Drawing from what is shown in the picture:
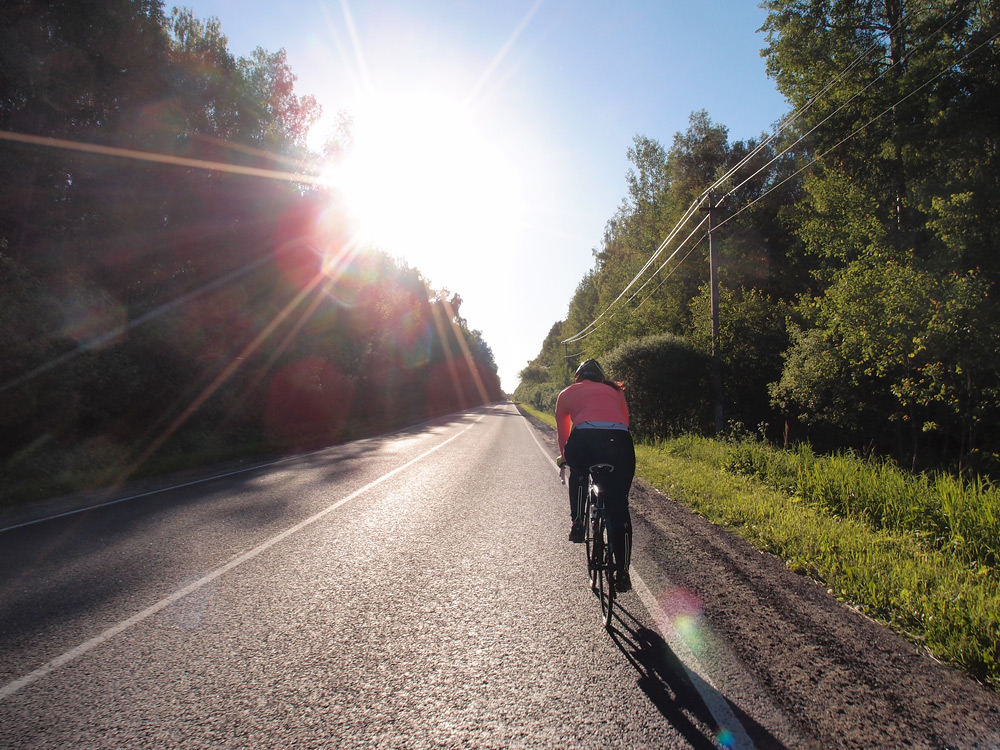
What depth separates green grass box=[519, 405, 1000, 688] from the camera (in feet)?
11.9

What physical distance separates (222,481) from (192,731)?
9436 millimetres

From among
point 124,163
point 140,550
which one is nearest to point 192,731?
point 140,550

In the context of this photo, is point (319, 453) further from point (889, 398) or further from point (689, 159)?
point (689, 159)

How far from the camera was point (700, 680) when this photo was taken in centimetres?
314

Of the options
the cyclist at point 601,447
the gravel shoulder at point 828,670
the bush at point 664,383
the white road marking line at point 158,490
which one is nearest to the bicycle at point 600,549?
the cyclist at point 601,447

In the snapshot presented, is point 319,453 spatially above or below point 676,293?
below

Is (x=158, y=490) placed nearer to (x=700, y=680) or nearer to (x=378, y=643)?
(x=378, y=643)

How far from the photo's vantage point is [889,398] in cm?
1493

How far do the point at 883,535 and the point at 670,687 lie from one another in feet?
13.9

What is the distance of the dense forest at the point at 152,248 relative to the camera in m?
12.5

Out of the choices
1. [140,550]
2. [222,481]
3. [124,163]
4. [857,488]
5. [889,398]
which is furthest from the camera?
[124,163]

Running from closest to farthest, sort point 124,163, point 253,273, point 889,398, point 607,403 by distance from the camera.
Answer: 1. point 607,403
2. point 889,398
3. point 124,163
4. point 253,273

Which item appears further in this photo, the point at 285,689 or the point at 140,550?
the point at 140,550

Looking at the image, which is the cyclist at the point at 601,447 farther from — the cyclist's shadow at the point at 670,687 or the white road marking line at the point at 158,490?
the white road marking line at the point at 158,490
